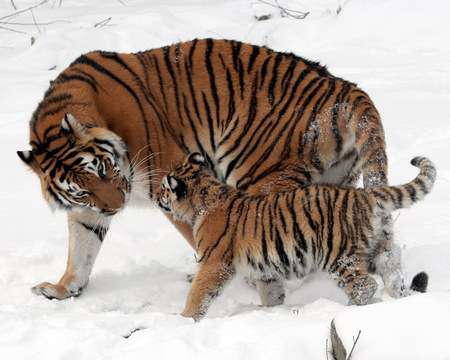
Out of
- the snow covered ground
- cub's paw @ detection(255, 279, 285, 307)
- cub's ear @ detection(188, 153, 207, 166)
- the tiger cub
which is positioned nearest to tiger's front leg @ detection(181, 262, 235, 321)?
the tiger cub

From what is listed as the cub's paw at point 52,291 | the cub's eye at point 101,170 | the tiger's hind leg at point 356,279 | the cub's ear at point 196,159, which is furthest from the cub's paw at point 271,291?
the cub's paw at point 52,291

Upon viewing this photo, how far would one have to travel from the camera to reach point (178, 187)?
398 cm

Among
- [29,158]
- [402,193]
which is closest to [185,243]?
[29,158]

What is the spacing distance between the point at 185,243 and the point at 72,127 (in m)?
1.66

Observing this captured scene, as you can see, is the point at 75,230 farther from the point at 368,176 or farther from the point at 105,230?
the point at 368,176

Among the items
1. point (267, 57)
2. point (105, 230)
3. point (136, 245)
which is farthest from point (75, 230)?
point (267, 57)

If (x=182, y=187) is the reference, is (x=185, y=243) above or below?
below

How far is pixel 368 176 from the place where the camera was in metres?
3.67

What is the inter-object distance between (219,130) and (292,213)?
40.0 inches

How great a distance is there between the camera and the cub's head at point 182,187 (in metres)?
3.98

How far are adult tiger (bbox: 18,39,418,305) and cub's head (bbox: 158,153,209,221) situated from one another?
0.15 m

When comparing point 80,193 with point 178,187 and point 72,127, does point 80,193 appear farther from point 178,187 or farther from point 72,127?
point 178,187

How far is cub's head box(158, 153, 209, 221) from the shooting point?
3.98 metres

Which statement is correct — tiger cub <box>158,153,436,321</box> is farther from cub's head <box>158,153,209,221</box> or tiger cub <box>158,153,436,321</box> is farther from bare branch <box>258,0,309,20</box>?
bare branch <box>258,0,309,20</box>
